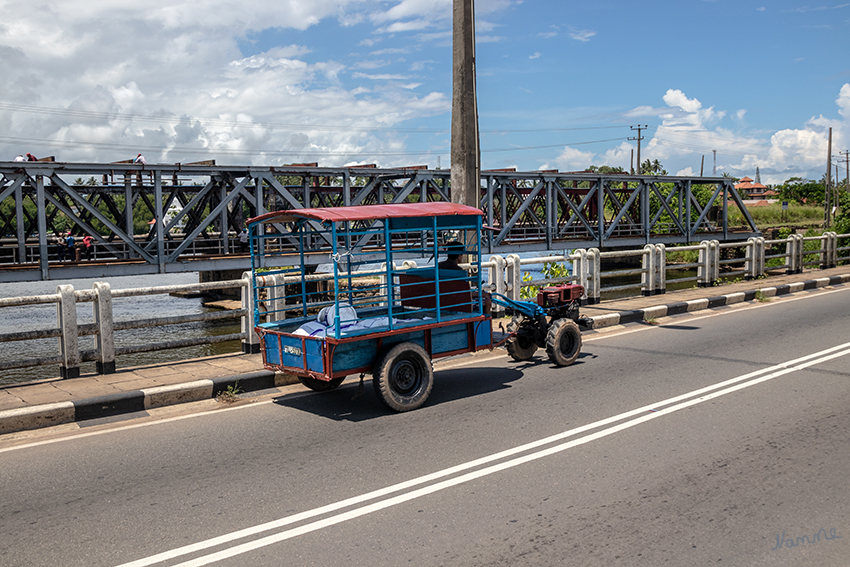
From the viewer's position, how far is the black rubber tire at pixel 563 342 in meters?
9.77

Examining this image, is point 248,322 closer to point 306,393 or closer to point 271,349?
point 306,393

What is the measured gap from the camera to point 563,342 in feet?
32.8

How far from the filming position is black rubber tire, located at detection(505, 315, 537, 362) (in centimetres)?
1005

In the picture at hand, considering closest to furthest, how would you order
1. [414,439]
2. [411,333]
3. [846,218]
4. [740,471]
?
[740,471], [414,439], [411,333], [846,218]

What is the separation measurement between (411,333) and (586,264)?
8076 millimetres

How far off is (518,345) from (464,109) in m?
4.12

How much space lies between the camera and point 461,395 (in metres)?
8.49

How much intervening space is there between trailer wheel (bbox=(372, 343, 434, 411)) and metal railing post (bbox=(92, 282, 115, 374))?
396 cm

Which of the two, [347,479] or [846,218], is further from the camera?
[846,218]

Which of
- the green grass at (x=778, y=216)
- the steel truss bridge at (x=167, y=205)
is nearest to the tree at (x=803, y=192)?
the green grass at (x=778, y=216)

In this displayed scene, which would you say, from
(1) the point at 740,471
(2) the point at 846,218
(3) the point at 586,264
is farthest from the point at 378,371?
(2) the point at 846,218

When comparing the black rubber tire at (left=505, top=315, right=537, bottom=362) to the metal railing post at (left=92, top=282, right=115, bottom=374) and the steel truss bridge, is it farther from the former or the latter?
the steel truss bridge

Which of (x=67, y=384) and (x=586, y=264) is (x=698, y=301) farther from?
(x=67, y=384)

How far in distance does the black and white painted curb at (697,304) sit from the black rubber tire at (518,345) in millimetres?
1591
